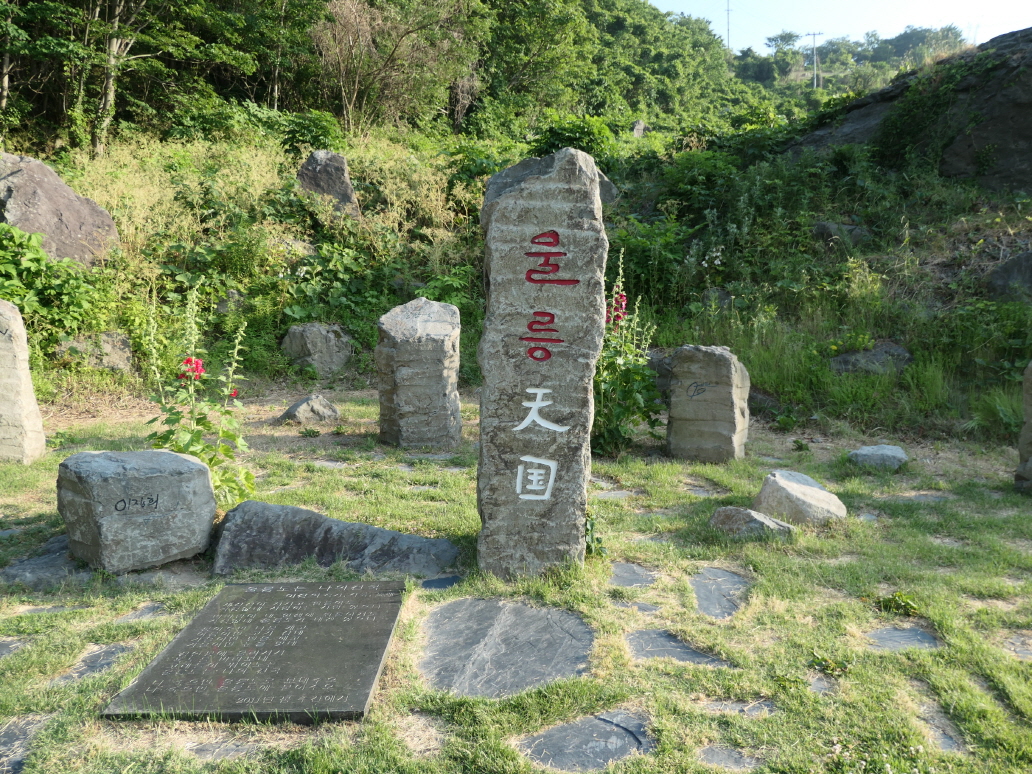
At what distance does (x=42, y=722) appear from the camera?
8.64 ft

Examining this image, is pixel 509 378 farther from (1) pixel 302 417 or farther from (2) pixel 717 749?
(1) pixel 302 417

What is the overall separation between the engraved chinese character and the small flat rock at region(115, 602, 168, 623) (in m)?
1.96

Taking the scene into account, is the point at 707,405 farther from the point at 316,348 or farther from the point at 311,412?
the point at 316,348

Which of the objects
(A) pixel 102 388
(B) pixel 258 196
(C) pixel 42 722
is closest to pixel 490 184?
(C) pixel 42 722

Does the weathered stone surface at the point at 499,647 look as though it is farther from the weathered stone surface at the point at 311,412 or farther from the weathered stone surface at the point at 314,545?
the weathered stone surface at the point at 311,412

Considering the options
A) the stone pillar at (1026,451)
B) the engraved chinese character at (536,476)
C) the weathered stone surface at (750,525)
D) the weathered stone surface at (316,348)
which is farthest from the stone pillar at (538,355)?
the weathered stone surface at (316,348)

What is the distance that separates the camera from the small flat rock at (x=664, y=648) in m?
3.09

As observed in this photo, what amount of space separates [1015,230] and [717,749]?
9899 millimetres

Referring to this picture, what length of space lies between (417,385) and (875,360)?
5.45m

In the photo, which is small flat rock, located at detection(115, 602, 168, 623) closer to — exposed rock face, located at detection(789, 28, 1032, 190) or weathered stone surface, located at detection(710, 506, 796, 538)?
weathered stone surface, located at detection(710, 506, 796, 538)

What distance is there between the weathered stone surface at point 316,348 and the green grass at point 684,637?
172 inches

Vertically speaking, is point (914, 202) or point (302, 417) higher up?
point (914, 202)

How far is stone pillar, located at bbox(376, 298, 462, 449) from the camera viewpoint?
674 cm

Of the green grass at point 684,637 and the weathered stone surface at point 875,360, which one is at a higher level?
the weathered stone surface at point 875,360
